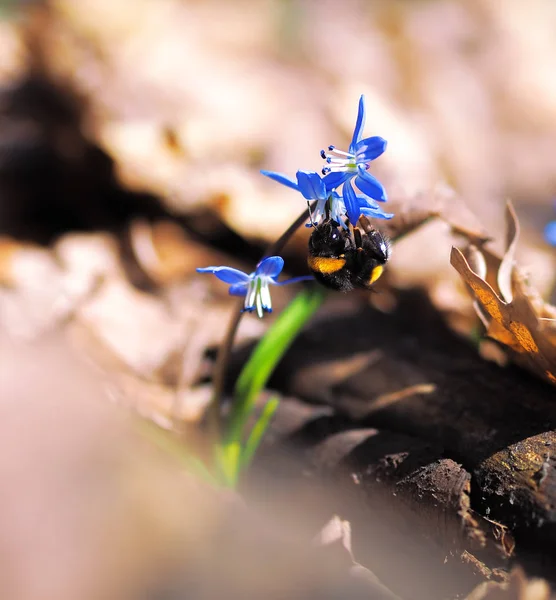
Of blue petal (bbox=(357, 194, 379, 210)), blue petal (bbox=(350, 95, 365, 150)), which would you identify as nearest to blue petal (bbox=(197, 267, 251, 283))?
blue petal (bbox=(357, 194, 379, 210))

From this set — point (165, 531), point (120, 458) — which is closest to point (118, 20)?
point (120, 458)

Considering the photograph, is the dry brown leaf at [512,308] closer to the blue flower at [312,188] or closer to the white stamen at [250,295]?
the blue flower at [312,188]

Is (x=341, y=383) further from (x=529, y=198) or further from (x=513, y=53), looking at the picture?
(x=513, y=53)

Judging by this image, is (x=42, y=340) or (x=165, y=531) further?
(x=42, y=340)

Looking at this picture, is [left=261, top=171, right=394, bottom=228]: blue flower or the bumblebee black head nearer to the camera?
[left=261, top=171, right=394, bottom=228]: blue flower

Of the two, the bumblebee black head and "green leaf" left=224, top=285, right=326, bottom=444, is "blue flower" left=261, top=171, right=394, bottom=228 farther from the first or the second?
"green leaf" left=224, top=285, right=326, bottom=444
